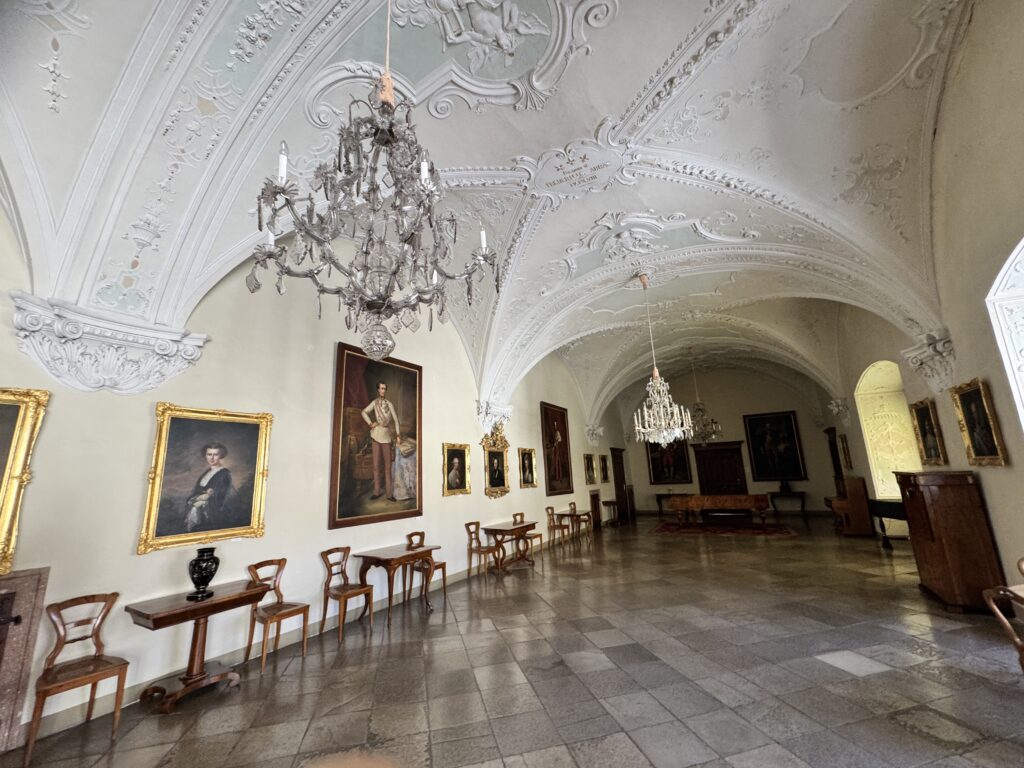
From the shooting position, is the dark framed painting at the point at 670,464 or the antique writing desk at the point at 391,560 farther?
the dark framed painting at the point at 670,464

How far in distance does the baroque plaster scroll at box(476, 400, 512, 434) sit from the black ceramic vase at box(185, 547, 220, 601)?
518 centimetres

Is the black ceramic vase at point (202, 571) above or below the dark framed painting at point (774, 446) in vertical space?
below

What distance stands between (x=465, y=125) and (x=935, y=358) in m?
6.36

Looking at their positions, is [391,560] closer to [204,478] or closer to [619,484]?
[204,478]

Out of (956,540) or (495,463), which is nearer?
(956,540)

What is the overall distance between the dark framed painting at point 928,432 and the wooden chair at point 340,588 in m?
7.91

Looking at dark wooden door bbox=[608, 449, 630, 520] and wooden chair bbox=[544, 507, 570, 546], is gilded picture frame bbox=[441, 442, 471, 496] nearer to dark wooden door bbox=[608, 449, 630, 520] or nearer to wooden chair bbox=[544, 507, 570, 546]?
wooden chair bbox=[544, 507, 570, 546]

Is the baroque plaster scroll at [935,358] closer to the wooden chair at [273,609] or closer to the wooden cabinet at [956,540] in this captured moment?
the wooden cabinet at [956,540]

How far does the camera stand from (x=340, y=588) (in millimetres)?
4820

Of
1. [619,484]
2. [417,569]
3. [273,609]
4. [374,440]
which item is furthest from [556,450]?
[273,609]

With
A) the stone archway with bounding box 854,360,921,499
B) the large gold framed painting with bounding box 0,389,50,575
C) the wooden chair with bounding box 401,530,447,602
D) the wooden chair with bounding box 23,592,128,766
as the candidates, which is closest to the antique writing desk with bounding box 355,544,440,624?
the wooden chair with bounding box 401,530,447,602

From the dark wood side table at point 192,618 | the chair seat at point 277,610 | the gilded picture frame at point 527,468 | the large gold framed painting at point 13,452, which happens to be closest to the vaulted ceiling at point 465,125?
the large gold framed painting at point 13,452

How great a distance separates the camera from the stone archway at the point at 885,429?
860 cm

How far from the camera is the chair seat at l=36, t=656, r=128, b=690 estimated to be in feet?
8.88
